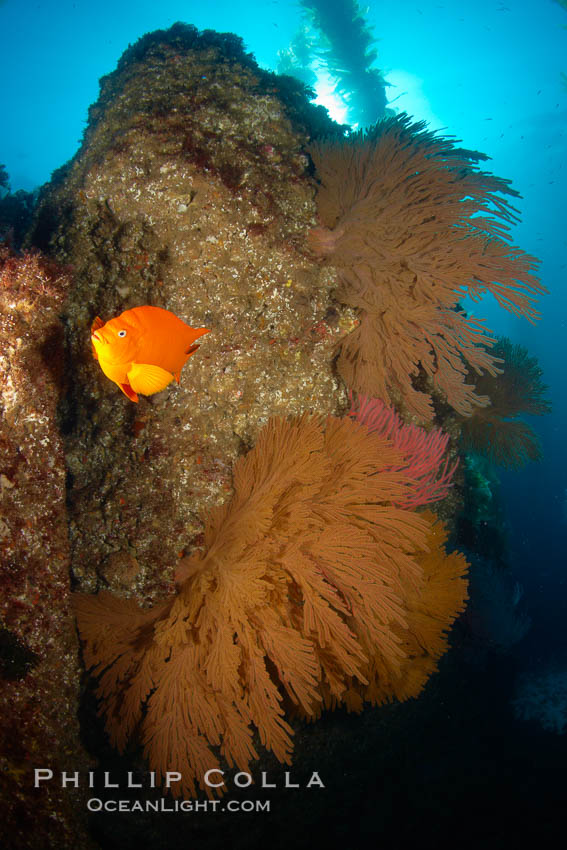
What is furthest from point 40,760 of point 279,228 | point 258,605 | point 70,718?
point 279,228

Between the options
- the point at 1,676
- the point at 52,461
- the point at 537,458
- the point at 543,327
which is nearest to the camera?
the point at 1,676

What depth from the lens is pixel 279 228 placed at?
3244 millimetres

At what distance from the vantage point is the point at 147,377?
1.75m

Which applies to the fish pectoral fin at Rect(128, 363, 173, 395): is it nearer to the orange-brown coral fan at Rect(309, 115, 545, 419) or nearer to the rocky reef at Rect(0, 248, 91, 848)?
the rocky reef at Rect(0, 248, 91, 848)

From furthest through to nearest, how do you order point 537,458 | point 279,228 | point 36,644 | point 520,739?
1. point 520,739
2. point 537,458
3. point 279,228
4. point 36,644

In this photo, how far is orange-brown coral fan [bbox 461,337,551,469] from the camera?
19.9 ft

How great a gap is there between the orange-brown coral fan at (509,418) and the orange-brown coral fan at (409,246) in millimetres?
2740

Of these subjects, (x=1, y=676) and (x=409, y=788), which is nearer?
(x=1, y=676)

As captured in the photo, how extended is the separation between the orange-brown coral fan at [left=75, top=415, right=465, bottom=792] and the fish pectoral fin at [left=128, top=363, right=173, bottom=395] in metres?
1.15

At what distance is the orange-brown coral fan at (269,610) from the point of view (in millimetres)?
2395

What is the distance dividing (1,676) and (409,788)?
6580mm

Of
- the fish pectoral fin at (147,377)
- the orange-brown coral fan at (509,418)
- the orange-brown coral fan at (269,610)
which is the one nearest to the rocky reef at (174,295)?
the orange-brown coral fan at (269,610)

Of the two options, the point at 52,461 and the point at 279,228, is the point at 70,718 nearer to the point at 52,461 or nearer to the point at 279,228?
the point at 52,461

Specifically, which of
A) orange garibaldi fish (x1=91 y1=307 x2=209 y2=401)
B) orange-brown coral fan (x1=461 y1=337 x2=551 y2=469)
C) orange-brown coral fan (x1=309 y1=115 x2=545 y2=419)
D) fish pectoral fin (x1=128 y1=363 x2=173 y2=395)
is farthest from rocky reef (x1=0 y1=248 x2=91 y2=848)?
orange-brown coral fan (x1=461 y1=337 x2=551 y2=469)
